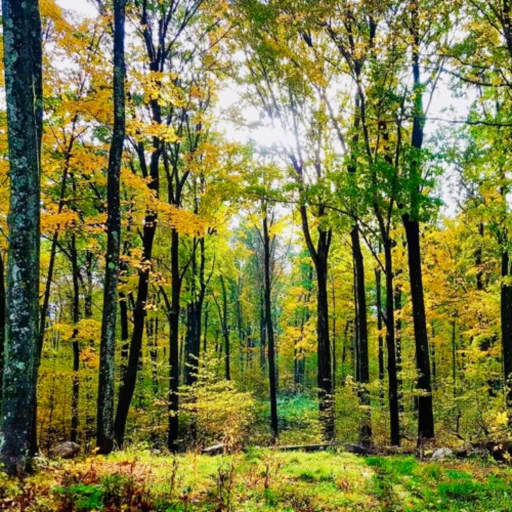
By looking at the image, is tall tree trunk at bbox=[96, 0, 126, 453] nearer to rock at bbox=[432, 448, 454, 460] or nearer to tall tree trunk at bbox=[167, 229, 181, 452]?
tall tree trunk at bbox=[167, 229, 181, 452]

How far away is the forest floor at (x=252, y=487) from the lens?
3846mm

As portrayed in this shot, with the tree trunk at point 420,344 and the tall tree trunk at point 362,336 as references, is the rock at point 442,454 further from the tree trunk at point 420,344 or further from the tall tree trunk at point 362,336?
the tall tree trunk at point 362,336

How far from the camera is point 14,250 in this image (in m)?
4.49

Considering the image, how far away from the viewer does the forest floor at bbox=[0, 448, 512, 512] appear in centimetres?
385

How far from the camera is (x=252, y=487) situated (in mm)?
4895

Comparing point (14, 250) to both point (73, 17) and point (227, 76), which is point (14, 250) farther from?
point (227, 76)

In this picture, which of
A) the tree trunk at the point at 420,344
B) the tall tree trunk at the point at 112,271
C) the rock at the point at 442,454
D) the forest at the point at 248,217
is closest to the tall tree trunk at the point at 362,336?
the forest at the point at 248,217

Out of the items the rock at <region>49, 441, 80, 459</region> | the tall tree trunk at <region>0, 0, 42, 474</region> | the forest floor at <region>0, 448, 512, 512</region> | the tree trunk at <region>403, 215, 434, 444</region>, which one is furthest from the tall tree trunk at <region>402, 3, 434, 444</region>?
the rock at <region>49, 441, 80, 459</region>

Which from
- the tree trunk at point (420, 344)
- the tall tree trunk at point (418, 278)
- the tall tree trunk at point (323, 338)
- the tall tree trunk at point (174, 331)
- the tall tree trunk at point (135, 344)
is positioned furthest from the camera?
the tall tree trunk at point (323, 338)

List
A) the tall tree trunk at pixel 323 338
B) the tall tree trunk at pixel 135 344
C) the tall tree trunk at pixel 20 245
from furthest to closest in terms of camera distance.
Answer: the tall tree trunk at pixel 323 338
the tall tree trunk at pixel 135 344
the tall tree trunk at pixel 20 245

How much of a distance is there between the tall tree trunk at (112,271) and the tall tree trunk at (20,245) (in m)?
2.07

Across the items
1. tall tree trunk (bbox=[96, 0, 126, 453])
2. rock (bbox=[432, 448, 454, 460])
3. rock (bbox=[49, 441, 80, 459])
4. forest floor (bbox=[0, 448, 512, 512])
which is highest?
tall tree trunk (bbox=[96, 0, 126, 453])

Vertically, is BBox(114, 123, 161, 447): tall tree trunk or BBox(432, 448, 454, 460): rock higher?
BBox(114, 123, 161, 447): tall tree trunk

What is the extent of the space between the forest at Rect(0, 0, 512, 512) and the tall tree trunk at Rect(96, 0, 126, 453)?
0.04 m
